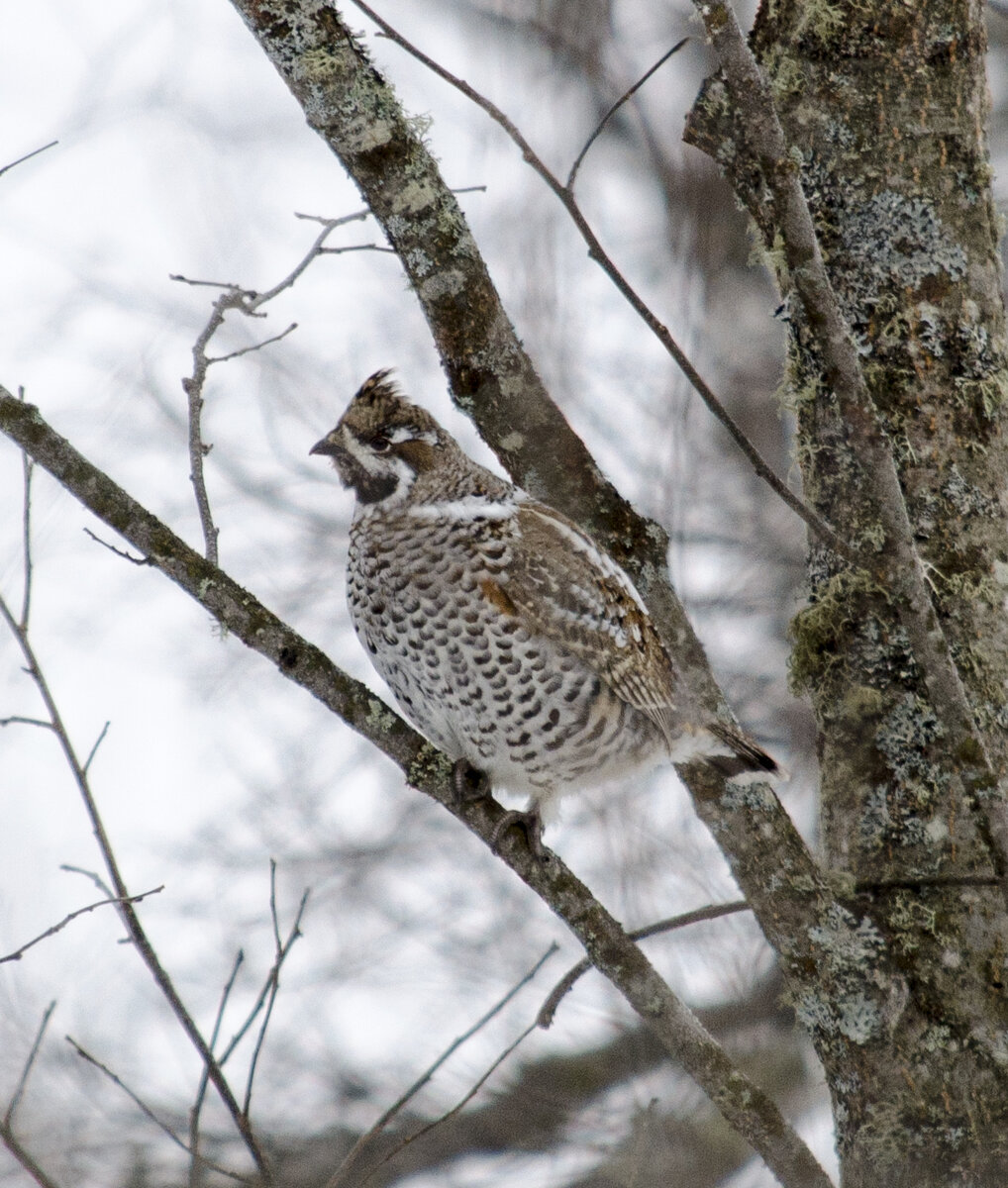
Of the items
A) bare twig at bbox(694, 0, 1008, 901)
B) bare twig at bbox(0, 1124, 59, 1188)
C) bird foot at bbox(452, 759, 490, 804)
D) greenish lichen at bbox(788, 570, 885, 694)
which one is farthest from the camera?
bird foot at bbox(452, 759, 490, 804)

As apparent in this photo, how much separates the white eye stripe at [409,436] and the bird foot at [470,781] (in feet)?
3.19

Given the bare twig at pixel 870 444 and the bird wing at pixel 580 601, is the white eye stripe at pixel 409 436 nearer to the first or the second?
the bird wing at pixel 580 601

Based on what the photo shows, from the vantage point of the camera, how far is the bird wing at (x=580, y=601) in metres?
3.48

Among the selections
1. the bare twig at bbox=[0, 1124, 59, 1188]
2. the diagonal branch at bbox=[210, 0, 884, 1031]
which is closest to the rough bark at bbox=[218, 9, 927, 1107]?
the diagonal branch at bbox=[210, 0, 884, 1031]

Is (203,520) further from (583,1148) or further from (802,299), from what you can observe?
(583,1148)

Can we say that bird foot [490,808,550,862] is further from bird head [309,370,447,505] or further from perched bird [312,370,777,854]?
bird head [309,370,447,505]

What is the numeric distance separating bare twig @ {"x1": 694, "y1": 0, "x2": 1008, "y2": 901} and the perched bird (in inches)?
34.2

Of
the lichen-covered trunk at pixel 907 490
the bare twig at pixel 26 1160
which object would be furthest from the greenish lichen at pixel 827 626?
the bare twig at pixel 26 1160

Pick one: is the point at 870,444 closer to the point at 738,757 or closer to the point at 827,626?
the point at 827,626

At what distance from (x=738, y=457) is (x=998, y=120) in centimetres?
287

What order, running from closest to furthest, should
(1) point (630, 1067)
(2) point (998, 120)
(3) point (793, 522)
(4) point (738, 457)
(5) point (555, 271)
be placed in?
(1) point (630, 1067)
(5) point (555, 271)
(3) point (793, 522)
(4) point (738, 457)
(2) point (998, 120)

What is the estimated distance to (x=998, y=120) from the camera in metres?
8.12

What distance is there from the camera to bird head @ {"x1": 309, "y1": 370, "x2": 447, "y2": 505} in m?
3.85

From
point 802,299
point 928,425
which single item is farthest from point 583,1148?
point 802,299
